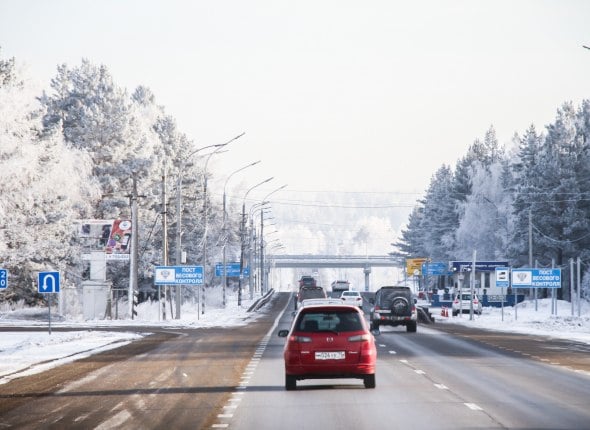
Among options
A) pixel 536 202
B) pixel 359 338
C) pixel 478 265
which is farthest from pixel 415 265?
pixel 359 338

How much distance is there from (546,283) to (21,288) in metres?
31.5

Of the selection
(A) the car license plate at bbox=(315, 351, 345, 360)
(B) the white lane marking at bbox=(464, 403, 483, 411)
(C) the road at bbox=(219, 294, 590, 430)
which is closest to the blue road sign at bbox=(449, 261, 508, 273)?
(C) the road at bbox=(219, 294, 590, 430)

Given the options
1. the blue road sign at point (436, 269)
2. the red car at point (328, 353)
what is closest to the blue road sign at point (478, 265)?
the blue road sign at point (436, 269)

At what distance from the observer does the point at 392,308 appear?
5044cm

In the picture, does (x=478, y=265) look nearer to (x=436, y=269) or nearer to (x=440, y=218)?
(x=436, y=269)

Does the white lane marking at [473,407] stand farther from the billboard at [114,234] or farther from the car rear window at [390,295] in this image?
the billboard at [114,234]

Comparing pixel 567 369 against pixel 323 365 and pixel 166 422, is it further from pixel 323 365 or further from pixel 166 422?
pixel 166 422

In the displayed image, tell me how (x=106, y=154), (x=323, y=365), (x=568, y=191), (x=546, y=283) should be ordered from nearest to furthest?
(x=323, y=365) < (x=546, y=283) < (x=106, y=154) < (x=568, y=191)

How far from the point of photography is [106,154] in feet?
311

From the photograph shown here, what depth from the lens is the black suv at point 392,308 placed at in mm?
50188

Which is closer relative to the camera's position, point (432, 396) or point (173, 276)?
point (432, 396)

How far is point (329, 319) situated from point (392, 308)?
29083 mm

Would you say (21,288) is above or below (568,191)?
below

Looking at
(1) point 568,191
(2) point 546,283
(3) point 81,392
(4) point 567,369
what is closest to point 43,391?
(3) point 81,392
